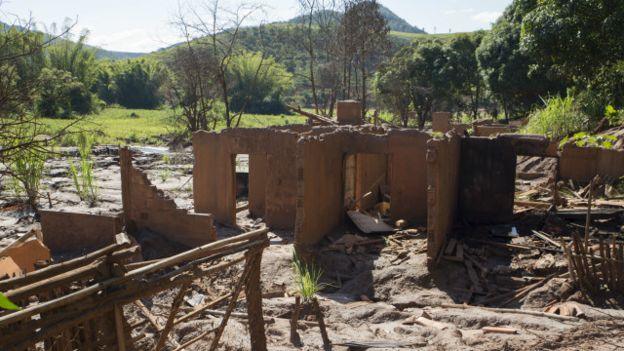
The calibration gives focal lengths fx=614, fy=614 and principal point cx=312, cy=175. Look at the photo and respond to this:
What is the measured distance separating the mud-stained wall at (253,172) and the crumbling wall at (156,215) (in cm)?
224

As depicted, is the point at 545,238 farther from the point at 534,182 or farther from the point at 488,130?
the point at 488,130

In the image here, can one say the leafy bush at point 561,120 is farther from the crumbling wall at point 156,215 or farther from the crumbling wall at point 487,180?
the crumbling wall at point 156,215

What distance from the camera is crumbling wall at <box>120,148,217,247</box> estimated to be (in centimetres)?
1202

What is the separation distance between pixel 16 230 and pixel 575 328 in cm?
1199

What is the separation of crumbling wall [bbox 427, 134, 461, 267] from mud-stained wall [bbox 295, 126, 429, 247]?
95 centimetres

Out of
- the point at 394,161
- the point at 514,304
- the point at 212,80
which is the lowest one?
the point at 514,304

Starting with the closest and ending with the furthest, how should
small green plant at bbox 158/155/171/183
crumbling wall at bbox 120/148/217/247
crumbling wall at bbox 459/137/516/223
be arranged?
1. crumbling wall at bbox 120/148/217/247
2. crumbling wall at bbox 459/137/516/223
3. small green plant at bbox 158/155/171/183

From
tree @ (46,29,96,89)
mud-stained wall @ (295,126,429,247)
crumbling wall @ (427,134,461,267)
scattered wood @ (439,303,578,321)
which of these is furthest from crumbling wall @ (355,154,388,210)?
tree @ (46,29,96,89)

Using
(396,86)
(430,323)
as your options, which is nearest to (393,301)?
(430,323)

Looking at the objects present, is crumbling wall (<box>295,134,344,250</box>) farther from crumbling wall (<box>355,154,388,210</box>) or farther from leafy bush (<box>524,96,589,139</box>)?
leafy bush (<box>524,96,589,139</box>)

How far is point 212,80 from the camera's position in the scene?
1251 inches

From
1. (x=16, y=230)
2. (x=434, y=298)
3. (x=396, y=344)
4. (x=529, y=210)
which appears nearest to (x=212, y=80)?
(x=16, y=230)

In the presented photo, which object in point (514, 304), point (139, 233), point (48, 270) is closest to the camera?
point (48, 270)

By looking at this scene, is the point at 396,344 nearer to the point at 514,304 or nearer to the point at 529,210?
the point at 514,304
